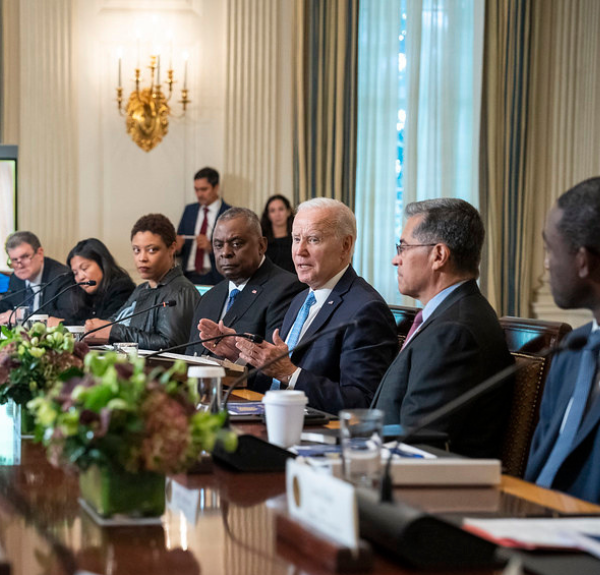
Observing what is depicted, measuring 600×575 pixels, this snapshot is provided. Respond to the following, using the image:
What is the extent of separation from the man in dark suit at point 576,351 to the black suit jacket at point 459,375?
36cm

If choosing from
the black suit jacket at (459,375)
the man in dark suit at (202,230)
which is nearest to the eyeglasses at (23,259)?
the man in dark suit at (202,230)

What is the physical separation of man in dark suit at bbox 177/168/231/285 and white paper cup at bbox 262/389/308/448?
5.50 metres

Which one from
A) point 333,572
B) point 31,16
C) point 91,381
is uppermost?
point 31,16

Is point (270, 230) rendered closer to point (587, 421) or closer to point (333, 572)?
point (587, 421)

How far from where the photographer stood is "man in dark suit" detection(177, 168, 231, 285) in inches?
297

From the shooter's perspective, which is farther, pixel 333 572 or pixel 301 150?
pixel 301 150

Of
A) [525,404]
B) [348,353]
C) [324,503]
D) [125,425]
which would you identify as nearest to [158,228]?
[348,353]

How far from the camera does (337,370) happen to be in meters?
3.34

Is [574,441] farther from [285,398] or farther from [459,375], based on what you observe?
[285,398]

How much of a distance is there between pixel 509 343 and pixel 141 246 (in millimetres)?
2836

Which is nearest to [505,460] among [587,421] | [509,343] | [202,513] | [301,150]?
[509,343]

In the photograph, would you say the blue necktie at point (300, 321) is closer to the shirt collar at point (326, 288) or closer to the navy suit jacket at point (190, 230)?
the shirt collar at point (326, 288)

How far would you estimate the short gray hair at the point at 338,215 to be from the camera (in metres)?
3.64

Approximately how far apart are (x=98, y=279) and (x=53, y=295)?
46cm
